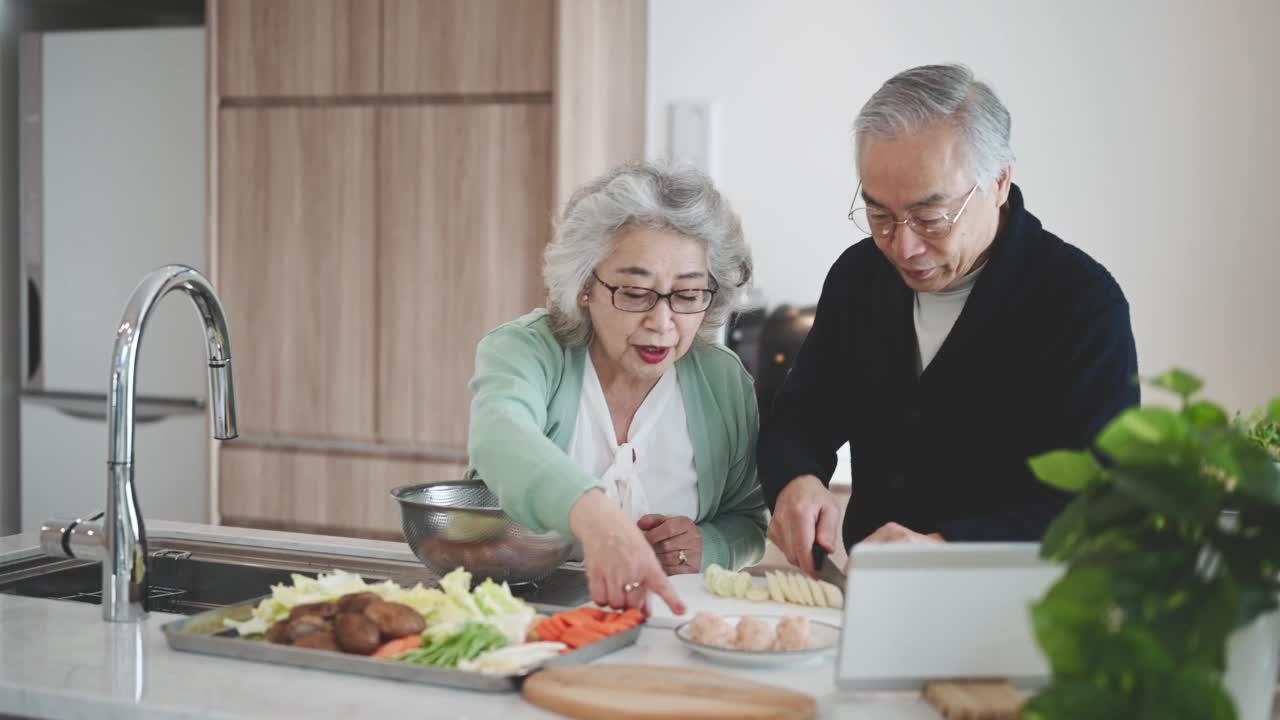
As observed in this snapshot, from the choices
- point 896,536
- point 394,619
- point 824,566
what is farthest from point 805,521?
point 394,619

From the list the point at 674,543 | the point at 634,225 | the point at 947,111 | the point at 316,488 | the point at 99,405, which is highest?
the point at 947,111

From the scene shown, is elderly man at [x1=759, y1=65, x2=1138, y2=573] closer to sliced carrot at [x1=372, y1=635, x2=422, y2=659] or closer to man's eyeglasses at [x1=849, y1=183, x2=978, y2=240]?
man's eyeglasses at [x1=849, y1=183, x2=978, y2=240]

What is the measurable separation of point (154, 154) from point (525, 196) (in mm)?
1336

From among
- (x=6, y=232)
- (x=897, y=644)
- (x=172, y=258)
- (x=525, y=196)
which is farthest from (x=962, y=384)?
(x=6, y=232)

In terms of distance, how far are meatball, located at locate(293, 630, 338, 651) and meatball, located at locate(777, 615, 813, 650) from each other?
0.51 metres

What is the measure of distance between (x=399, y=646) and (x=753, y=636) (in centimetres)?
40

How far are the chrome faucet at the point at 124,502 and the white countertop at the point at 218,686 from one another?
50 mm

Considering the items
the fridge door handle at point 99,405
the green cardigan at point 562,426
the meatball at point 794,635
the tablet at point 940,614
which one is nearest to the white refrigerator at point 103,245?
the fridge door handle at point 99,405

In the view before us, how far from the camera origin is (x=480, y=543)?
179cm

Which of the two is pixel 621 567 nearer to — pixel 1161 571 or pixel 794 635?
pixel 794 635

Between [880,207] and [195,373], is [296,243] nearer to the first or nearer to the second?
[195,373]

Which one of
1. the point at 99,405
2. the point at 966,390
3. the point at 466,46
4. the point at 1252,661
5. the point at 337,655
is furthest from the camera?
the point at 99,405

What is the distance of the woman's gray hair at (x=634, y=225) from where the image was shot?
2062 mm

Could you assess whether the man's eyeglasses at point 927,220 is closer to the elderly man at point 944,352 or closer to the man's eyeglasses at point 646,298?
the elderly man at point 944,352
